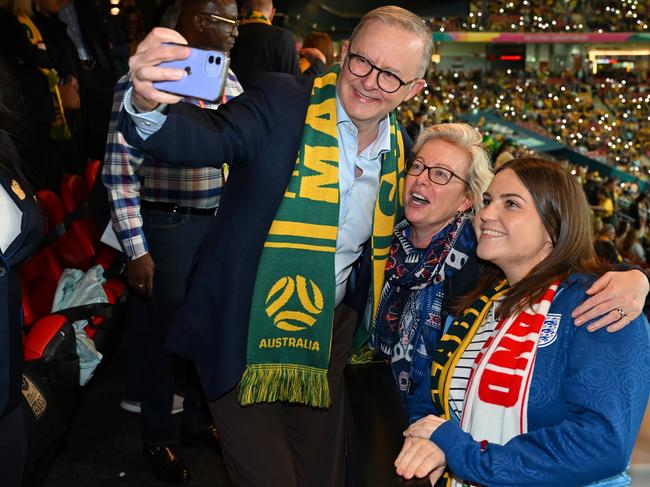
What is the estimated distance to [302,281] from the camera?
1.86m

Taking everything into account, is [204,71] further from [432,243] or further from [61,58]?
[61,58]

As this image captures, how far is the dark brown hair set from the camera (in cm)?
172

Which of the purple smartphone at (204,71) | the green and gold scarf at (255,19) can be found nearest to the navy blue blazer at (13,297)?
the purple smartphone at (204,71)

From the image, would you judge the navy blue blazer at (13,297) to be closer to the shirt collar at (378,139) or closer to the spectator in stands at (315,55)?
the shirt collar at (378,139)

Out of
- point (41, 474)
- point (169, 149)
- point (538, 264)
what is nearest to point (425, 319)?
point (538, 264)

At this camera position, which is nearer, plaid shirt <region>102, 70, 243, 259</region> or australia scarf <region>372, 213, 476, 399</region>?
australia scarf <region>372, 213, 476, 399</region>

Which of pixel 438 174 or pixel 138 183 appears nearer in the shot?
pixel 438 174

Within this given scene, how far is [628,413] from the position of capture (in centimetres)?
150

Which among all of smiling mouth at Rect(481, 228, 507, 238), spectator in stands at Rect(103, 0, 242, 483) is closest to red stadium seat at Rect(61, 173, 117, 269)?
spectator in stands at Rect(103, 0, 242, 483)

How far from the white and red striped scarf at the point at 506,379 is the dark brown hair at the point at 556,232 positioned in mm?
32

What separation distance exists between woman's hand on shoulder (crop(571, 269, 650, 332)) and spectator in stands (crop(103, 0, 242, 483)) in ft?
4.60

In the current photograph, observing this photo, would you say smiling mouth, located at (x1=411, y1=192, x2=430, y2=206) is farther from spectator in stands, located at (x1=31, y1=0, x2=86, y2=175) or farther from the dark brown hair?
spectator in stands, located at (x1=31, y1=0, x2=86, y2=175)

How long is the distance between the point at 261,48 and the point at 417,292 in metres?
2.31

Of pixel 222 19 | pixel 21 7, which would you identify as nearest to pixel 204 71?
pixel 222 19
